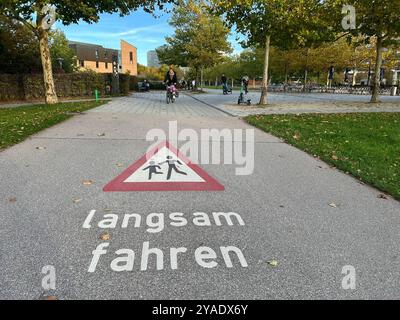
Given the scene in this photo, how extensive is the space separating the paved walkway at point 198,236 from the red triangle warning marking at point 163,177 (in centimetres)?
19

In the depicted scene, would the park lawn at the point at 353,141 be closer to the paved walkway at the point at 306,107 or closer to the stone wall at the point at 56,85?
the paved walkway at the point at 306,107

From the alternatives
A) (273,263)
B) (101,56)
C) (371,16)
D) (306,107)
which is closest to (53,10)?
(306,107)

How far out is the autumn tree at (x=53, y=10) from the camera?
→ 49.6 feet

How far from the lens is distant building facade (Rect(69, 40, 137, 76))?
7506cm

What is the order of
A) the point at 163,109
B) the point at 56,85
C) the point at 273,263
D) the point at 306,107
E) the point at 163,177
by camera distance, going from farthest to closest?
1. the point at 56,85
2. the point at 306,107
3. the point at 163,109
4. the point at 163,177
5. the point at 273,263

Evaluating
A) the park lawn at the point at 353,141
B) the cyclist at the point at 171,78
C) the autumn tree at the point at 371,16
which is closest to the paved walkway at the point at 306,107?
the cyclist at the point at 171,78

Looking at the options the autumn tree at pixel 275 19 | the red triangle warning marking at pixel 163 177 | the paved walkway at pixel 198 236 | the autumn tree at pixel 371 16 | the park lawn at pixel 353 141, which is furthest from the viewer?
the autumn tree at pixel 371 16

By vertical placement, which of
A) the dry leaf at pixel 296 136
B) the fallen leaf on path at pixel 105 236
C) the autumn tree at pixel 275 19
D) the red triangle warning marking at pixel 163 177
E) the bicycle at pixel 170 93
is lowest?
the fallen leaf on path at pixel 105 236

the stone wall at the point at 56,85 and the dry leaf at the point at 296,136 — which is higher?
the stone wall at the point at 56,85

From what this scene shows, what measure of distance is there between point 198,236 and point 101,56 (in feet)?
315

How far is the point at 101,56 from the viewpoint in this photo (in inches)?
3565

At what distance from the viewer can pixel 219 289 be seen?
2.51 m

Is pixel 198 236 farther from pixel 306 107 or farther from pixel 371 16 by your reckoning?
pixel 371 16

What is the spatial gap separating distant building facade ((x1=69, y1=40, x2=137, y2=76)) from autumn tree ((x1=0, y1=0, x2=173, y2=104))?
5571cm
